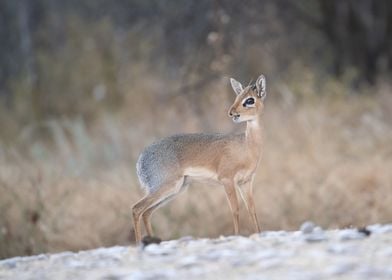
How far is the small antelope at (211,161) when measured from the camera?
7.38m

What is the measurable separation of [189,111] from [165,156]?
9.41 metres

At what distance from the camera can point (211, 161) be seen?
7.45 meters

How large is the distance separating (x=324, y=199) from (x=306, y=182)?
1.67ft

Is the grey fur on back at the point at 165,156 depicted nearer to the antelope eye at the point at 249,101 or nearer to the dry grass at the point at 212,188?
the antelope eye at the point at 249,101

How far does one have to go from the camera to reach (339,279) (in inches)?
204

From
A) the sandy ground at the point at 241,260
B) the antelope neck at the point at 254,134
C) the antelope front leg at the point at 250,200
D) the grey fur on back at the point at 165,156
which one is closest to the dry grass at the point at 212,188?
the grey fur on back at the point at 165,156

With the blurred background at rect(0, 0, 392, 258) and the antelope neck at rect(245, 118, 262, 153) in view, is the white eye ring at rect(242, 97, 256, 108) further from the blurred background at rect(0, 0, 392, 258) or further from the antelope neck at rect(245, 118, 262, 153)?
the blurred background at rect(0, 0, 392, 258)

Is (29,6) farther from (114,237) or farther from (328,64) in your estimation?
(114,237)

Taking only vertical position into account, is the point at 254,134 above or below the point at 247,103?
below

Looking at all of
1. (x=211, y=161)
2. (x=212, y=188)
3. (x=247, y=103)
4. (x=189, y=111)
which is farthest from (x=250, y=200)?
(x=189, y=111)

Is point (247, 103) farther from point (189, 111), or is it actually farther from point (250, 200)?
point (189, 111)

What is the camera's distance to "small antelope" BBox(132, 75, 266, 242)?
7.38 meters

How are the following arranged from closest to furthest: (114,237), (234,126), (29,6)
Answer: (114,237), (234,126), (29,6)

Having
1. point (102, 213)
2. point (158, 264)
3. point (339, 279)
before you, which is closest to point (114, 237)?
point (102, 213)
